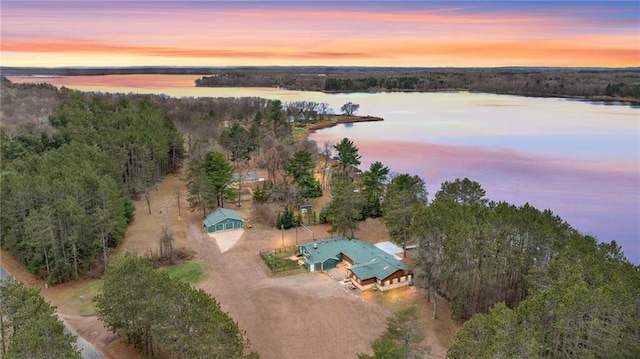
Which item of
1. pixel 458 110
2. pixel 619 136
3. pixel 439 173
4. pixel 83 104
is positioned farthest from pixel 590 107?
pixel 83 104

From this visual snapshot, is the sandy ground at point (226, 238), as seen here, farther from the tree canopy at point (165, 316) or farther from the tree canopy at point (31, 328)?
the tree canopy at point (31, 328)

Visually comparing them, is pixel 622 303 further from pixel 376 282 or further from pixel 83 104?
pixel 83 104

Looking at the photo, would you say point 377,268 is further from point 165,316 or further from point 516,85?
point 516,85

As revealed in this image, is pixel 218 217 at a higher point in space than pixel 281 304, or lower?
higher

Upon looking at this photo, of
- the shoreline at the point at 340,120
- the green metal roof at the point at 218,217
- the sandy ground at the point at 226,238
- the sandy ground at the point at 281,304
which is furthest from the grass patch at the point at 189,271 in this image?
the shoreline at the point at 340,120

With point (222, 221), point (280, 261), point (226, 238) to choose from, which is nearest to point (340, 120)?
point (222, 221)

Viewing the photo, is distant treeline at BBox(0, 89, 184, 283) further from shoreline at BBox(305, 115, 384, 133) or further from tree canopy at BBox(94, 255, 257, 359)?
shoreline at BBox(305, 115, 384, 133)
